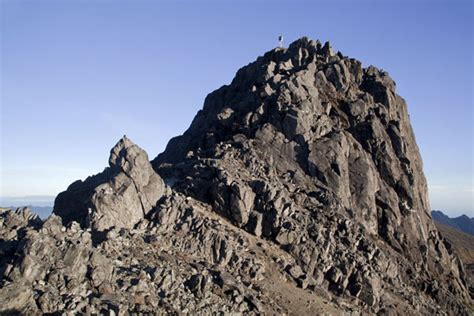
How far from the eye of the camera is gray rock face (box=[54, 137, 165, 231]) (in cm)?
5381

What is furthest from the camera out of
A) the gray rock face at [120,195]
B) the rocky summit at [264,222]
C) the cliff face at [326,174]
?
the cliff face at [326,174]

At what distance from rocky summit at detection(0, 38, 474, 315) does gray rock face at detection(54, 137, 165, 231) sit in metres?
0.17

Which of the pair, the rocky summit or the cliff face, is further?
the cliff face

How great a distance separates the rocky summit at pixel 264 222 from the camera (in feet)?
140

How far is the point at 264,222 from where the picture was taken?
62312mm

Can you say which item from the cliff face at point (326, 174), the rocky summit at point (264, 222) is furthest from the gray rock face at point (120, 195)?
the cliff face at point (326, 174)

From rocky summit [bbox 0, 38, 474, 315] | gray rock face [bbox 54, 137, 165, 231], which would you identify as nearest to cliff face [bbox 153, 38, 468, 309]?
rocky summit [bbox 0, 38, 474, 315]

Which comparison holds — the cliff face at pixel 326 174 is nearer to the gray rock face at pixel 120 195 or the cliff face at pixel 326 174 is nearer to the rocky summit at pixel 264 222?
the rocky summit at pixel 264 222

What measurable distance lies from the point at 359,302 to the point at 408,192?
26.1m

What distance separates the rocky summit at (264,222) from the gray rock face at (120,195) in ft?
0.56

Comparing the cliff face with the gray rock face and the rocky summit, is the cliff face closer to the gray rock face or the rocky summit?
the rocky summit

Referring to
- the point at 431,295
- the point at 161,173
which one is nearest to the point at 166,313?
the point at 161,173

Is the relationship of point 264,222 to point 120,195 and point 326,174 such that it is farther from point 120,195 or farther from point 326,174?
point 120,195

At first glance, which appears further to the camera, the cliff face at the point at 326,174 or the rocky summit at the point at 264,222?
the cliff face at the point at 326,174
